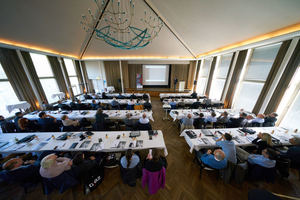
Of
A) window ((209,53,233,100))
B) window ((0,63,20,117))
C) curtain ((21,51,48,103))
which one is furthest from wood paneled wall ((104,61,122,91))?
window ((209,53,233,100))

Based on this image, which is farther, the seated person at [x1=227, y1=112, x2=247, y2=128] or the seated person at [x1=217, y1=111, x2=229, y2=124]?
the seated person at [x1=217, y1=111, x2=229, y2=124]

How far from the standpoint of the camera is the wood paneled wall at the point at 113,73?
1066 cm

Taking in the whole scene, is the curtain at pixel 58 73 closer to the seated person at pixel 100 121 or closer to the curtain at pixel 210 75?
the seated person at pixel 100 121

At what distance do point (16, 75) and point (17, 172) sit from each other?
5.99 meters

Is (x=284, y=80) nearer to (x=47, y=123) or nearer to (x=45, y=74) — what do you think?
(x=47, y=123)

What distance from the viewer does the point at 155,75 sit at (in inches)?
444

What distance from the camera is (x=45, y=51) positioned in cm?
632

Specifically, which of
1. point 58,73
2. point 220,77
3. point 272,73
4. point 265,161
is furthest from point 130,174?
point 58,73

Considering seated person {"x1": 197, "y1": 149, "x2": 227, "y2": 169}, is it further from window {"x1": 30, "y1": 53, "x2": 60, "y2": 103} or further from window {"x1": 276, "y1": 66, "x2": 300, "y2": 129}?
window {"x1": 30, "y1": 53, "x2": 60, "y2": 103}

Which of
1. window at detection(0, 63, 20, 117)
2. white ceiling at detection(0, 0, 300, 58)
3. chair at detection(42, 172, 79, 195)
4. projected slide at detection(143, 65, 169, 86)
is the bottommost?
chair at detection(42, 172, 79, 195)

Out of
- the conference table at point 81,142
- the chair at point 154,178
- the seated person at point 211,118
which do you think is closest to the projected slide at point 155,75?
the seated person at point 211,118

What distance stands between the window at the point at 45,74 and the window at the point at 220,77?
12.9 meters

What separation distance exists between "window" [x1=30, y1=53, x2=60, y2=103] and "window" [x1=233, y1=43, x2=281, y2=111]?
42.9 ft

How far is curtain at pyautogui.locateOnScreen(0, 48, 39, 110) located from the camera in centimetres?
462
